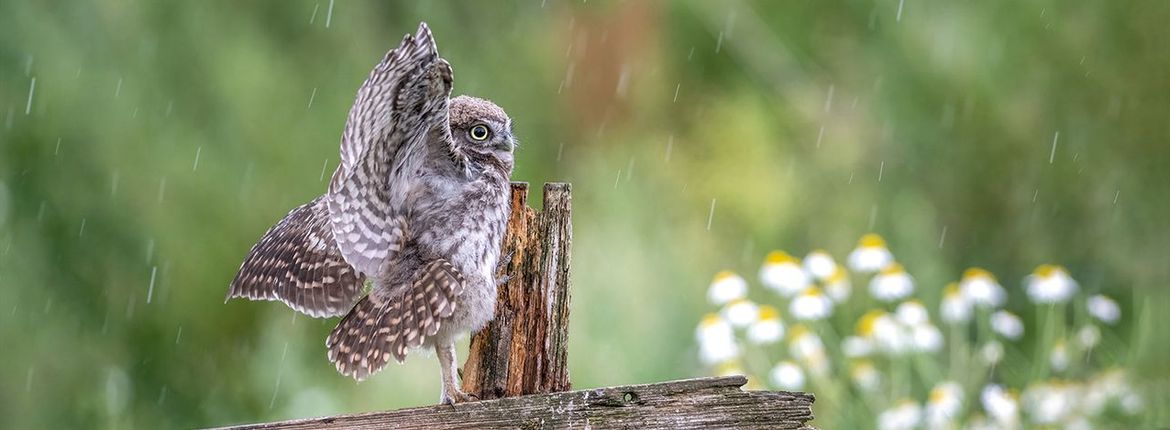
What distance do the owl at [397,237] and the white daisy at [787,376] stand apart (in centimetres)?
197

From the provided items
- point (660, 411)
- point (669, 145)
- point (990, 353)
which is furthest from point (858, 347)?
point (660, 411)

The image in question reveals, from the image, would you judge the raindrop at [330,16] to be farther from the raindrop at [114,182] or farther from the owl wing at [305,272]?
the owl wing at [305,272]

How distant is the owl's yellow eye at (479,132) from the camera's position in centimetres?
265

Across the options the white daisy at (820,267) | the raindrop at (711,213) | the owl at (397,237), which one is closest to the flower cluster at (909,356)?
the white daisy at (820,267)

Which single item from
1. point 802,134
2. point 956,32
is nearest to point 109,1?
point 802,134

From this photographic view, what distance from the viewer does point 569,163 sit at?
6344 millimetres

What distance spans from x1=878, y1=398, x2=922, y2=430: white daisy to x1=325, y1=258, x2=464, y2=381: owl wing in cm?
236

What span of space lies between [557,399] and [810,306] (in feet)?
8.63

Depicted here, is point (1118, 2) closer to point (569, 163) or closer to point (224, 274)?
point (569, 163)

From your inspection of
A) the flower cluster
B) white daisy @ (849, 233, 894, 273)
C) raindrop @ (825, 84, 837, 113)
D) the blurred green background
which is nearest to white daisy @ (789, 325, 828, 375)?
the flower cluster

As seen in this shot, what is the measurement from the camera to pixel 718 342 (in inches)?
173

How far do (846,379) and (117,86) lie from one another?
297 centimetres

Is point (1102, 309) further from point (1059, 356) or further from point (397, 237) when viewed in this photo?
point (397, 237)

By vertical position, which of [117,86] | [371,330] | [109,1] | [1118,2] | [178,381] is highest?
[1118,2]
